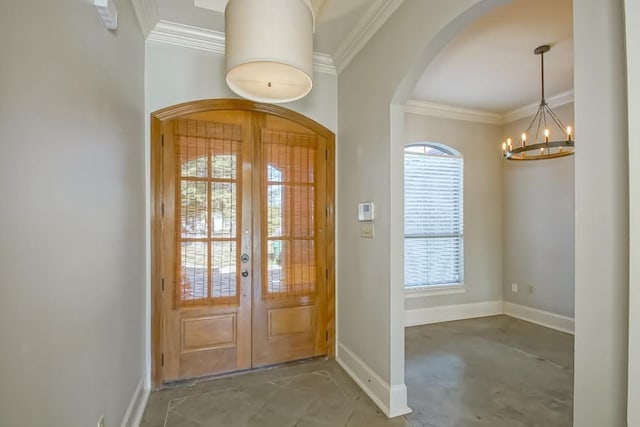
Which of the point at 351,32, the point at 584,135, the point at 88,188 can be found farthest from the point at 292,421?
the point at 351,32

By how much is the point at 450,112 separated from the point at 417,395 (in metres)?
3.78

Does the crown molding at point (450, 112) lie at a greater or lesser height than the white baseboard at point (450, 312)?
greater

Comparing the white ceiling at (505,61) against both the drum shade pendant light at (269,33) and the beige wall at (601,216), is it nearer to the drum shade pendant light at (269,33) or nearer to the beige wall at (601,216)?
the beige wall at (601,216)

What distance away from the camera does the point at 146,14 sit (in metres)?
2.39

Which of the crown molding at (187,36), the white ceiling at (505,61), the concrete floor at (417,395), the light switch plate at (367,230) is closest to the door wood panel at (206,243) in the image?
the concrete floor at (417,395)

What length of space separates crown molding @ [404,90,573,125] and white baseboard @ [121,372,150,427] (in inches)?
166

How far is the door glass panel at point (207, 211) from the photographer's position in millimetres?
2760

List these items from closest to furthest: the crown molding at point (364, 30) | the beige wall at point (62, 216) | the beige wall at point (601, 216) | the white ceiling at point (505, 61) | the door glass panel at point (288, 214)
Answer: the beige wall at point (62, 216) → the beige wall at point (601, 216) → the crown molding at point (364, 30) → the white ceiling at point (505, 61) → the door glass panel at point (288, 214)

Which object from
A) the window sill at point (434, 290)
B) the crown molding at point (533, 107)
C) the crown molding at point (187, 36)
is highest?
the crown molding at point (187, 36)

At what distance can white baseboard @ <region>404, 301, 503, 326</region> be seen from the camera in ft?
14.2

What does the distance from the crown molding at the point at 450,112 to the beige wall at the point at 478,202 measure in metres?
0.07

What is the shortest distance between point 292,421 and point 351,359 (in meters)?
0.85

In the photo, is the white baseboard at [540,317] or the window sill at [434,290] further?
the window sill at [434,290]

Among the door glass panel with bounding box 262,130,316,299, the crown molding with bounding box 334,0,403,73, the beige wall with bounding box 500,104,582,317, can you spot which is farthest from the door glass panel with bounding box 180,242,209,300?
the beige wall with bounding box 500,104,582,317
